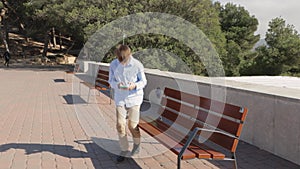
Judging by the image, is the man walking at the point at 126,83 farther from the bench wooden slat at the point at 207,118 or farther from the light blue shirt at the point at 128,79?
the bench wooden slat at the point at 207,118

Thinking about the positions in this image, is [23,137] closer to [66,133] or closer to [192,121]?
[66,133]

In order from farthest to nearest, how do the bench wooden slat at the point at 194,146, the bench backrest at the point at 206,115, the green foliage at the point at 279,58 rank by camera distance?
the green foliage at the point at 279,58
the bench backrest at the point at 206,115
the bench wooden slat at the point at 194,146

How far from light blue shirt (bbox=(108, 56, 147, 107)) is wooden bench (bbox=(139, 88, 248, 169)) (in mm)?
492

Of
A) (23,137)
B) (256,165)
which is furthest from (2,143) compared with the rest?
(256,165)

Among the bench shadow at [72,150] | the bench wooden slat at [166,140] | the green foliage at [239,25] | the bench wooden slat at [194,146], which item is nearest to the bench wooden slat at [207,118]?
the bench wooden slat at [194,146]

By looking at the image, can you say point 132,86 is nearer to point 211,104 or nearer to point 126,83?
point 126,83

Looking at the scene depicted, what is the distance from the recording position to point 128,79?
3949 millimetres

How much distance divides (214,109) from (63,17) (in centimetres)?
2249

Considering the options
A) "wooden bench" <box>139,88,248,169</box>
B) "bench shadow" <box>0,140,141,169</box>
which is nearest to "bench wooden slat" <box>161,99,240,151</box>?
"wooden bench" <box>139,88,248,169</box>

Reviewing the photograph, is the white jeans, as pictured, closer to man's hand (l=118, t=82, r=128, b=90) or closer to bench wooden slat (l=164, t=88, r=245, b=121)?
man's hand (l=118, t=82, r=128, b=90)

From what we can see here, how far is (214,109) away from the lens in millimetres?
3855

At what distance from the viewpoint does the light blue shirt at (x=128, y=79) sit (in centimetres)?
396

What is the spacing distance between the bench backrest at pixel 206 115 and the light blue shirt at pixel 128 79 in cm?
66

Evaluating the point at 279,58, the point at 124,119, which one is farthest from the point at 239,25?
the point at 124,119
